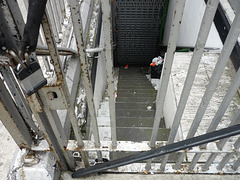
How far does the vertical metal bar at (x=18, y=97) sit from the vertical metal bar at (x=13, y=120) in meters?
0.02

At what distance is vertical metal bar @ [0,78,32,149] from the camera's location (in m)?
0.87

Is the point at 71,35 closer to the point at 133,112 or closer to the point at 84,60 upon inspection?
the point at 84,60

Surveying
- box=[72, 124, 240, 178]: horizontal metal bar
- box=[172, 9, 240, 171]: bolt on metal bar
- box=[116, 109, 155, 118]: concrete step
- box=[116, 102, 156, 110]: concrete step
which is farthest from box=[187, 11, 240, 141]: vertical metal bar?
box=[116, 102, 156, 110]: concrete step

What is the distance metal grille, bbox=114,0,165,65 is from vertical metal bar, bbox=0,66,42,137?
14.2ft

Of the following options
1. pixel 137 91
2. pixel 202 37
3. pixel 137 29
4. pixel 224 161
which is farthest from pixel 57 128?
pixel 137 29

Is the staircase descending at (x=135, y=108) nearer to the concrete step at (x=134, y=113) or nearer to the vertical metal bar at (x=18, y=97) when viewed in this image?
the concrete step at (x=134, y=113)

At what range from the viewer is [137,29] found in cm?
534

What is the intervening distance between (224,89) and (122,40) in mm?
3415

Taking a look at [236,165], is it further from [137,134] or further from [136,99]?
[136,99]

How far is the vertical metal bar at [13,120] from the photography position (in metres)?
0.87

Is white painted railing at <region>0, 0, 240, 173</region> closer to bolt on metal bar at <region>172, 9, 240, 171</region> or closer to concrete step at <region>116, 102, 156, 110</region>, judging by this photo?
bolt on metal bar at <region>172, 9, 240, 171</region>

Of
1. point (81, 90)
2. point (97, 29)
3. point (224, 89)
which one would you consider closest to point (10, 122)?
point (81, 90)

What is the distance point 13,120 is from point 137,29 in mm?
4842

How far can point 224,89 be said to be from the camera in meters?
2.80
